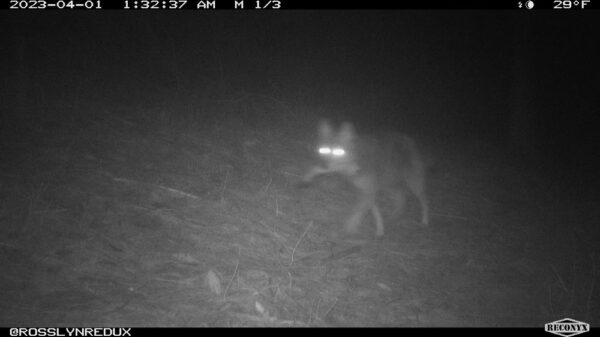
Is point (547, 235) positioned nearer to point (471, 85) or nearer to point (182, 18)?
point (182, 18)

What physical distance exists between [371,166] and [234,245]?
2.82 meters

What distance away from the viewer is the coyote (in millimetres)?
6613

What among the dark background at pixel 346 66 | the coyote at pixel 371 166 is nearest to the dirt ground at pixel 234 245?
the coyote at pixel 371 166

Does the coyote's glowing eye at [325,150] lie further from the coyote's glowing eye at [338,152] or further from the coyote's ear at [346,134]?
the coyote's ear at [346,134]

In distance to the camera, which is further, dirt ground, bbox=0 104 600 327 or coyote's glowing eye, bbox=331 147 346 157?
coyote's glowing eye, bbox=331 147 346 157

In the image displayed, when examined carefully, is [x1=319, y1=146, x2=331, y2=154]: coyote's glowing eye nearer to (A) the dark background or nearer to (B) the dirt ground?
(B) the dirt ground

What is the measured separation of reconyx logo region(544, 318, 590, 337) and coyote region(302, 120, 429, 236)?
248 centimetres

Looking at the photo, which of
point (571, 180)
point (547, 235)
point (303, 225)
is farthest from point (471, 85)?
point (303, 225)

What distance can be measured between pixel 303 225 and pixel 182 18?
395 inches

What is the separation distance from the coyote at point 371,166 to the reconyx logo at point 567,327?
2479 millimetres

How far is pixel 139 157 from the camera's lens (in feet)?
21.3

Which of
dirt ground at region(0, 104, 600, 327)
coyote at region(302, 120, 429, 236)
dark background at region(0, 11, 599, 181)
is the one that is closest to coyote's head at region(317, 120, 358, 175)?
coyote at region(302, 120, 429, 236)

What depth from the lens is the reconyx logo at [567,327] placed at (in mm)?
4445

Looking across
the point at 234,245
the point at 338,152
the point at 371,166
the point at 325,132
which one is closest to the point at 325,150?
the point at 338,152
